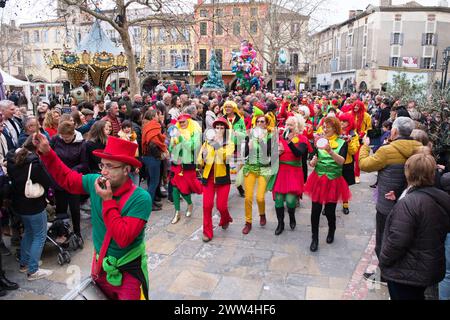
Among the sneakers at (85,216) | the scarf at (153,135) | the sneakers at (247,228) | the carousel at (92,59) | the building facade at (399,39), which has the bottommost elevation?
the sneakers at (85,216)

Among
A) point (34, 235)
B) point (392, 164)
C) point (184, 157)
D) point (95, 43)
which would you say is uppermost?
point (95, 43)

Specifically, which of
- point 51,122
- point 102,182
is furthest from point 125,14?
point 102,182

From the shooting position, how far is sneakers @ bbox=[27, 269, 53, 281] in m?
4.34

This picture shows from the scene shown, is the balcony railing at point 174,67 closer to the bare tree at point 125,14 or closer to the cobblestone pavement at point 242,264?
the bare tree at point 125,14

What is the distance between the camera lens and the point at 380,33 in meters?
41.1

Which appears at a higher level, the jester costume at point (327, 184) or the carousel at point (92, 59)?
the carousel at point (92, 59)

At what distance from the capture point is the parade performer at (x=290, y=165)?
18.1ft

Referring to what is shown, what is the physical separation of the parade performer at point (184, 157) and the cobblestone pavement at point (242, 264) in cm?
59

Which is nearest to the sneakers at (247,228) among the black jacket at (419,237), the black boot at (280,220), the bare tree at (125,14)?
the black boot at (280,220)

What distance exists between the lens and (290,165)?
18.4 ft

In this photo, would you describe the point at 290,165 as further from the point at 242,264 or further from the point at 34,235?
the point at 34,235

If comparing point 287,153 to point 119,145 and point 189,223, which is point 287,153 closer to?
point 189,223

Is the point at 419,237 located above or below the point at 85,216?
above

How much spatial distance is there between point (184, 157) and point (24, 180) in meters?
2.50
